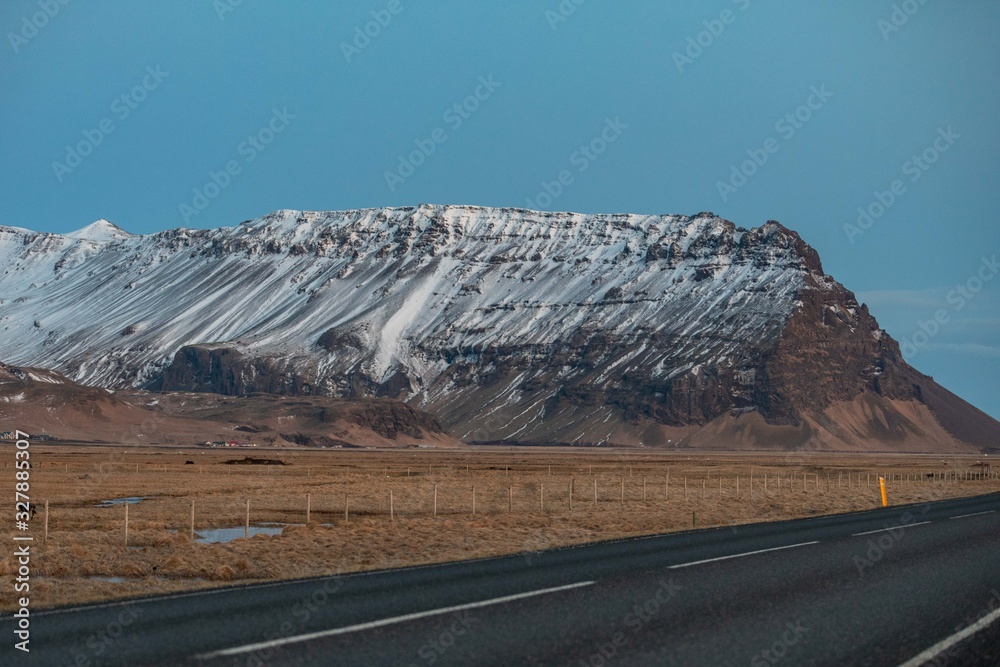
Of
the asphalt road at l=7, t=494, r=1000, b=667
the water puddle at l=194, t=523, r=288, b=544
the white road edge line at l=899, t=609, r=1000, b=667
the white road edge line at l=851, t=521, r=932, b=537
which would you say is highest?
the water puddle at l=194, t=523, r=288, b=544

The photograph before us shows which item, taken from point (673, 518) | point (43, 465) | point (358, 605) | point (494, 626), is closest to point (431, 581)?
point (358, 605)

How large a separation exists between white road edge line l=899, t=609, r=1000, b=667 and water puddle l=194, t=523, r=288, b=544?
2687 cm

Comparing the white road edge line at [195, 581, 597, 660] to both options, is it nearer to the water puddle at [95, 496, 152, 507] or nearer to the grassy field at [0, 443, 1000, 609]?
the grassy field at [0, 443, 1000, 609]

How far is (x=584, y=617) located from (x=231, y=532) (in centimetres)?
2833

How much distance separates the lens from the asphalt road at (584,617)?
12.1 m

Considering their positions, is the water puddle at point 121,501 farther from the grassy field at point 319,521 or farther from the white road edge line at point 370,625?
the white road edge line at point 370,625

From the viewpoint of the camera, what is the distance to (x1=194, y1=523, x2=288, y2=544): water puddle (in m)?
37.3

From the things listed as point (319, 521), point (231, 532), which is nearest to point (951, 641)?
point (231, 532)

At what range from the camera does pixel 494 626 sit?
44.9 feet

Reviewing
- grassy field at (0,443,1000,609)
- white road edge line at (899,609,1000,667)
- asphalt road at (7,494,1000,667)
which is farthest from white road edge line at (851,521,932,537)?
white road edge line at (899,609,1000,667)

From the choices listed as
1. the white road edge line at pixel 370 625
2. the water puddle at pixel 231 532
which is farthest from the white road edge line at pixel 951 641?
the water puddle at pixel 231 532

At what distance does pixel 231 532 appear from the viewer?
1581 inches

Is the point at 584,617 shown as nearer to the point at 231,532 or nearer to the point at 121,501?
the point at 231,532

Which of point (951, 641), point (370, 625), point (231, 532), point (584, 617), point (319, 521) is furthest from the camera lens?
point (319, 521)
